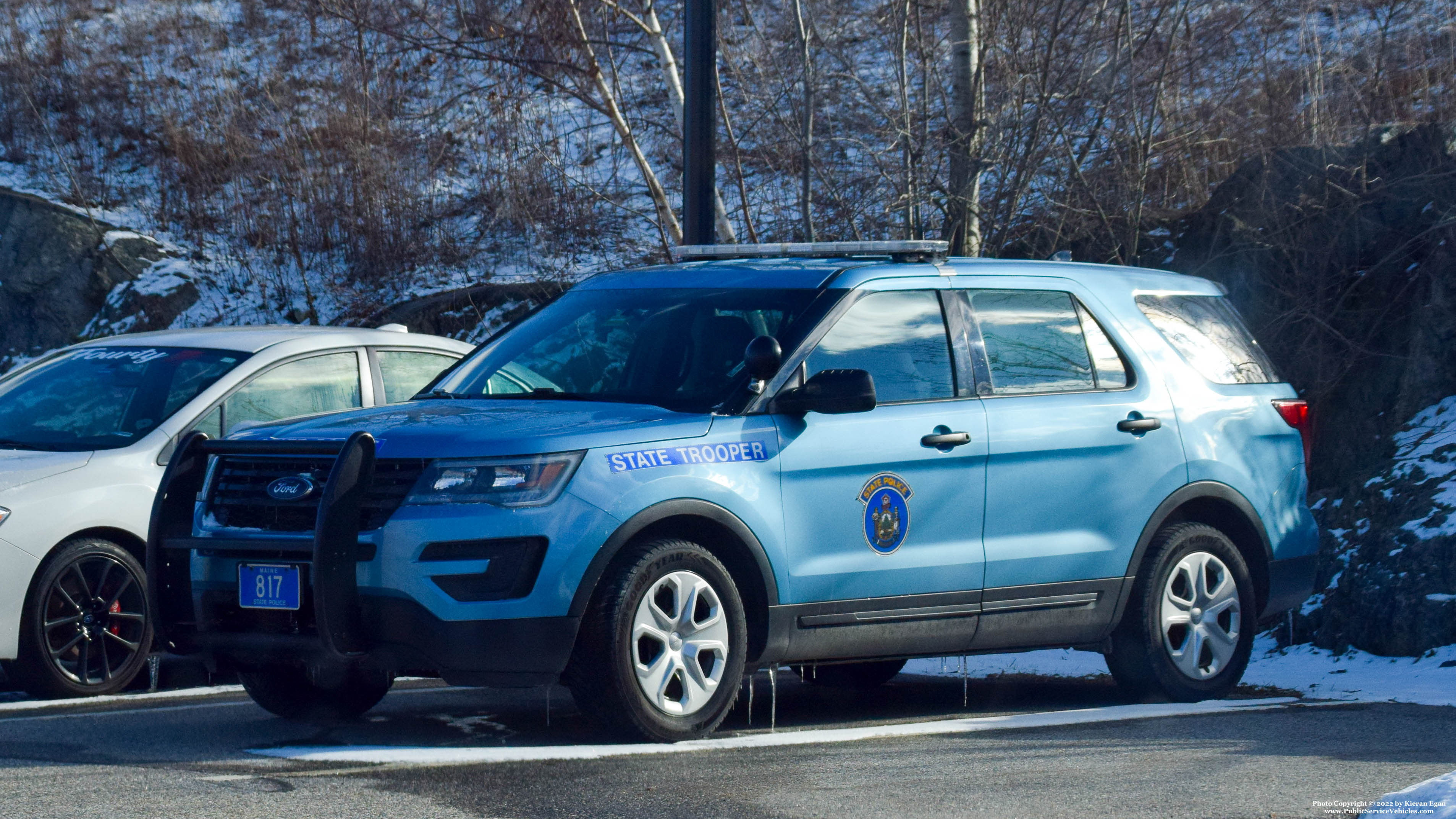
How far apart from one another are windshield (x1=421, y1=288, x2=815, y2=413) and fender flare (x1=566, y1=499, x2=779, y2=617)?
18.3 inches

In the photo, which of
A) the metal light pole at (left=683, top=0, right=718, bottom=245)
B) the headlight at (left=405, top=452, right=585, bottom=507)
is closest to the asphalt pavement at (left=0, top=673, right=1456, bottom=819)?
the headlight at (left=405, top=452, right=585, bottom=507)

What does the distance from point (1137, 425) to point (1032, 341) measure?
61 cm

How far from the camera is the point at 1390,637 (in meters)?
8.71

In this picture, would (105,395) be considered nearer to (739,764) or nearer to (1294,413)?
(739,764)

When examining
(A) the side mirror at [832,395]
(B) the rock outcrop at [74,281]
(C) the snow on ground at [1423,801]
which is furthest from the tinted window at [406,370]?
(B) the rock outcrop at [74,281]

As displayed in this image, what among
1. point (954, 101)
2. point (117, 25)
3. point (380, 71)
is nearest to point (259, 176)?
point (380, 71)

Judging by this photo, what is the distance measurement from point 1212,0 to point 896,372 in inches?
348

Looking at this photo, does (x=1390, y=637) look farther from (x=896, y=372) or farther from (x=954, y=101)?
(x=954, y=101)

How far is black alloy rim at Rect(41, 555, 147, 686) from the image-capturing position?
24.0 feet

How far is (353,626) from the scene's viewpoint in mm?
5512

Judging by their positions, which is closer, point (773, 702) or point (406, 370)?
point (773, 702)

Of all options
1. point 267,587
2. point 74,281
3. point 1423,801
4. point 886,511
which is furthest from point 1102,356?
point 74,281

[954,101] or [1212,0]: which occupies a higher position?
[1212,0]

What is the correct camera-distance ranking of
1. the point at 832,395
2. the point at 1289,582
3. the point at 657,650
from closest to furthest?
1. the point at 657,650
2. the point at 832,395
3. the point at 1289,582
